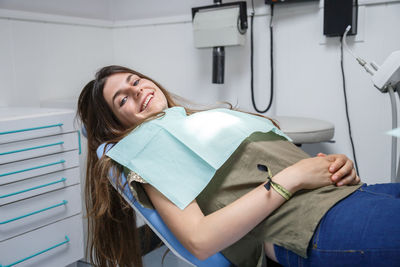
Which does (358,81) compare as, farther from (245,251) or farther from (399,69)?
(245,251)

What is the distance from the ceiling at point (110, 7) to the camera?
6.66 ft

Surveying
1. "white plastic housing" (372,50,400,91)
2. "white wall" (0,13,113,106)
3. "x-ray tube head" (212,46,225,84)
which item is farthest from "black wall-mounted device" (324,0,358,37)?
"white wall" (0,13,113,106)

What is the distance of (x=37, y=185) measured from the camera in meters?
1.43

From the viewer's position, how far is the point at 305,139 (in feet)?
4.89

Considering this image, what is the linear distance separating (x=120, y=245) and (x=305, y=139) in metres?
0.82

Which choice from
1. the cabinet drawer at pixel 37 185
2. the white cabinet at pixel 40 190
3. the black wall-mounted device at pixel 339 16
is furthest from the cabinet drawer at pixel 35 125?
the black wall-mounted device at pixel 339 16

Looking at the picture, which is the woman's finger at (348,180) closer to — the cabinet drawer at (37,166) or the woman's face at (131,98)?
the woman's face at (131,98)

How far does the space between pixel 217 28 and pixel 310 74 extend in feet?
1.71

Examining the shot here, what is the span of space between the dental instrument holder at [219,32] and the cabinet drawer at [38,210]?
3.03 ft

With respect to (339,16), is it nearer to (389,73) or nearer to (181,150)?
(389,73)

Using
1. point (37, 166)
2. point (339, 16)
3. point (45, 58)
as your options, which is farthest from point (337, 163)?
point (45, 58)

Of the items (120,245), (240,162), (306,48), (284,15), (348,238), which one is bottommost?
(120,245)

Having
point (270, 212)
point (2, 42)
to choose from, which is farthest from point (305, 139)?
point (2, 42)

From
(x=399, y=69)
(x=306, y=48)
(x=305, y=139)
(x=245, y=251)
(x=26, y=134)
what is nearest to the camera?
(x=245, y=251)
